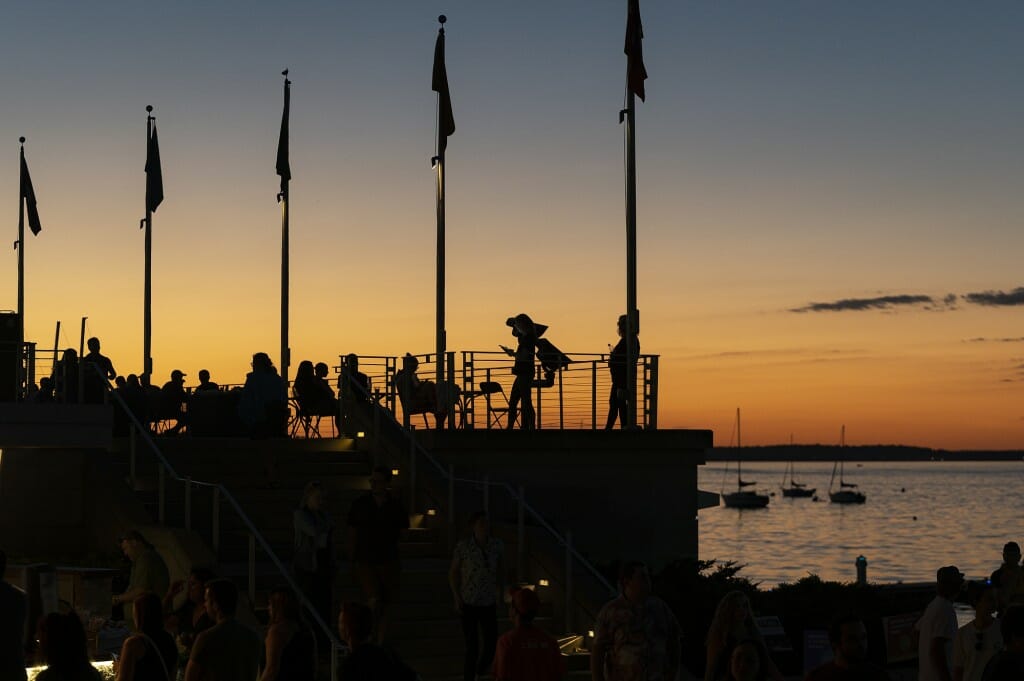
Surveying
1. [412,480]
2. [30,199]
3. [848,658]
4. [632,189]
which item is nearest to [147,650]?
[848,658]

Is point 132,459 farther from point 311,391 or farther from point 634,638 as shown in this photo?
point 634,638

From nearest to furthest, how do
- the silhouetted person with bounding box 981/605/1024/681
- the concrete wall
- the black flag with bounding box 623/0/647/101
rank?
the silhouetted person with bounding box 981/605/1024/681, the concrete wall, the black flag with bounding box 623/0/647/101

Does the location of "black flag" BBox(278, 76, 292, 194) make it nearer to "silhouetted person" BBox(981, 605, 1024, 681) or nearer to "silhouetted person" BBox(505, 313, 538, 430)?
"silhouetted person" BBox(505, 313, 538, 430)

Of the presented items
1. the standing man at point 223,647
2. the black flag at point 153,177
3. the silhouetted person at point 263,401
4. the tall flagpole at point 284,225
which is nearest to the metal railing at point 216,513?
the silhouetted person at point 263,401

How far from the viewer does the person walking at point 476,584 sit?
16.2 m

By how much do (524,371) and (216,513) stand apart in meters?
7.44

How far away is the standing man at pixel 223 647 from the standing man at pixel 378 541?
6.73 metres

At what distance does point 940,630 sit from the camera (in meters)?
12.7

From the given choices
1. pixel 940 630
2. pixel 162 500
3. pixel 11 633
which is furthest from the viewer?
pixel 162 500

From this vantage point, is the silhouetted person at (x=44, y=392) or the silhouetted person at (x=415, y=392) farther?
the silhouetted person at (x=415, y=392)

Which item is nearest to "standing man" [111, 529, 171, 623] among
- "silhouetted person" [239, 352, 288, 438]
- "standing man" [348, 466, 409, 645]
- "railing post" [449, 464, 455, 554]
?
"standing man" [348, 466, 409, 645]

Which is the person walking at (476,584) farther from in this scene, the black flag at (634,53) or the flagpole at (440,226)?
the flagpole at (440,226)

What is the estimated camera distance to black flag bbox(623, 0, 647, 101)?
93.0 ft

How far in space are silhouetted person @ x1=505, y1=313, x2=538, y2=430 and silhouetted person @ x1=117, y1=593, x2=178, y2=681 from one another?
1560 centimetres
